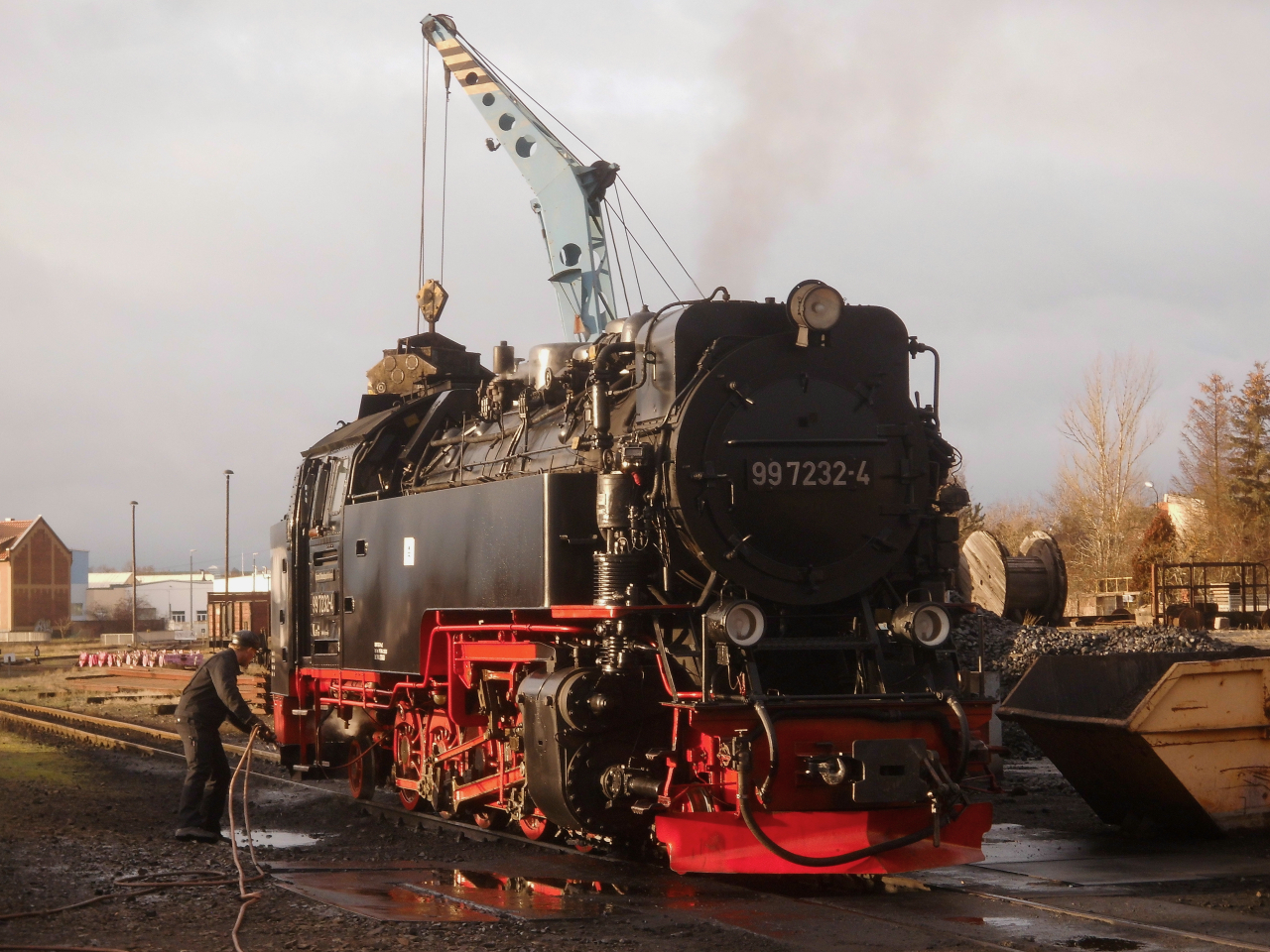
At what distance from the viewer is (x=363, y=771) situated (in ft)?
37.6

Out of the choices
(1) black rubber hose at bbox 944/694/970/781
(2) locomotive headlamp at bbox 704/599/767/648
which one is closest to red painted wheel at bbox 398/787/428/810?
(2) locomotive headlamp at bbox 704/599/767/648

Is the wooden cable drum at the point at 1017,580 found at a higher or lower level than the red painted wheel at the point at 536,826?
higher

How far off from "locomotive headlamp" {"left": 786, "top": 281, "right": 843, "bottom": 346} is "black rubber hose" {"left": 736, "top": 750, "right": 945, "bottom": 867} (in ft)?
8.06

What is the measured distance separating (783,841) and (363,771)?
5.56m

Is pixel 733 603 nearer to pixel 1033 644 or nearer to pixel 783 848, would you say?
pixel 783 848

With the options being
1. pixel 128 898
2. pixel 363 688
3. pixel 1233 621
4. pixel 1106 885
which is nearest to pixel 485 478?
pixel 363 688

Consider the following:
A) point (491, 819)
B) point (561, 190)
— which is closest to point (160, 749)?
point (491, 819)

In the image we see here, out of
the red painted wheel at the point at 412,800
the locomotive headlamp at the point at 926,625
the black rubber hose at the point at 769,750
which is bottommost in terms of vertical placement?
the red painted wheel at the point at 412,800

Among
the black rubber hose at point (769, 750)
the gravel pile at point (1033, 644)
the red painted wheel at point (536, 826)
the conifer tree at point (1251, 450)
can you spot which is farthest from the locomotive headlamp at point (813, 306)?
the conifer tree at point (1251, 450)

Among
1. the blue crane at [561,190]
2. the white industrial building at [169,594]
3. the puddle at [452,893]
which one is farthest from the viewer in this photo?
the white industrial building at [169,594]

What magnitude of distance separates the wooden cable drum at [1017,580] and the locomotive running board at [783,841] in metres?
11.9

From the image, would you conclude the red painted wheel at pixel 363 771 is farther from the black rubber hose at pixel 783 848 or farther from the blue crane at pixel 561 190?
the blue crane at pixel 561 190

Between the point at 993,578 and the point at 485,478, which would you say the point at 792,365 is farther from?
the point at 993,578

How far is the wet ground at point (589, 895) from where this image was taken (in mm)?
6008
